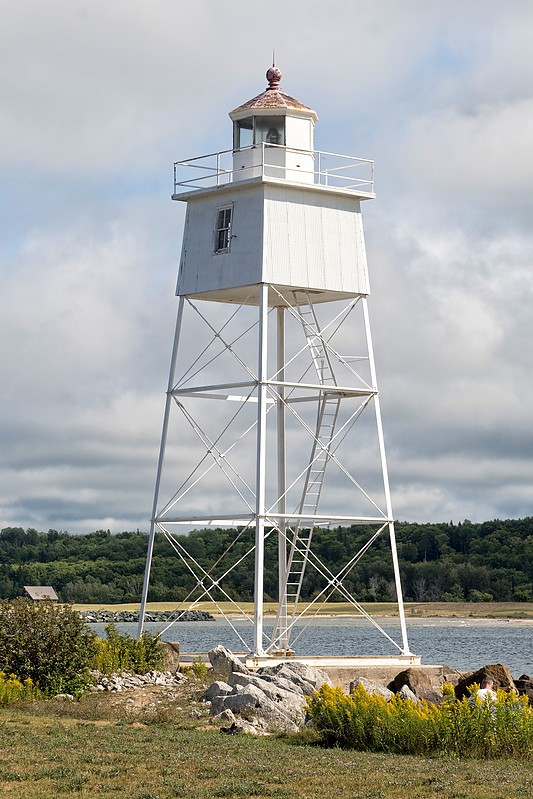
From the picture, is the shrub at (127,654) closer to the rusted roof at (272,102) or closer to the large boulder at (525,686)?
the large boulder at (525,686)

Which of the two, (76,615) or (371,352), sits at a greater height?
(371,352)

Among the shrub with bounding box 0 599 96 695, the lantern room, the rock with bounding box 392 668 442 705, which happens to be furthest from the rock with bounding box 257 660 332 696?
the lantern room

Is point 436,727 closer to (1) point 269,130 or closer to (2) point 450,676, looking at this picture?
(2) point 450,676

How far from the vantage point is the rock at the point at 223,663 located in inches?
1230

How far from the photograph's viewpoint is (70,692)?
2758cm

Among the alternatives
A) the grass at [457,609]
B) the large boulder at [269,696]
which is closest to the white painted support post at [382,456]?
the large boulder at [269,696]

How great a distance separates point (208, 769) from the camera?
62.3 ft

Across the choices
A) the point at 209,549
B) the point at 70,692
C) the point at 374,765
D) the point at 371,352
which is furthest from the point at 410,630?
the point at 374,765

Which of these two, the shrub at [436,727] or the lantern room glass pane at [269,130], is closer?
the shrub at [436,727]

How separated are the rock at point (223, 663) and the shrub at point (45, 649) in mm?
3882

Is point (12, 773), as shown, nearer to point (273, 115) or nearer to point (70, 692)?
point (70, 692)

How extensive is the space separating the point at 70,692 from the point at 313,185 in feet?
44.5

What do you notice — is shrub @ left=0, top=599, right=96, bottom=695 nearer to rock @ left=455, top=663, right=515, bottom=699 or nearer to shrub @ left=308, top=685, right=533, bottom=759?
shrub @ left=308, top=685, right=533, bottom=759

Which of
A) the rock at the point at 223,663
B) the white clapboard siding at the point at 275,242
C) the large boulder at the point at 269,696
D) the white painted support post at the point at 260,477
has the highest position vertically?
the white clapboard siding at the point at 275,242
